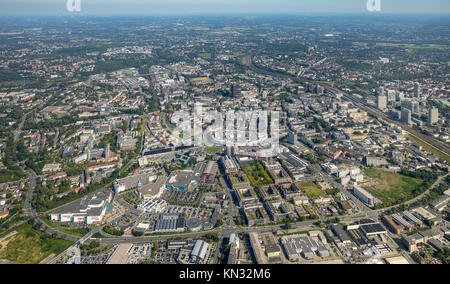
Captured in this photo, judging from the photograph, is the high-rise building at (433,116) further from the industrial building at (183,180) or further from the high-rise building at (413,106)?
the industrial building at (183,180)

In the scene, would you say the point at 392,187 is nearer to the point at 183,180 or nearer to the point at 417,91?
the point at 183,180

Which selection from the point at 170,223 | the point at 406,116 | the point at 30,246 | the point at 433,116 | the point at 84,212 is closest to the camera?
the point at 30,246

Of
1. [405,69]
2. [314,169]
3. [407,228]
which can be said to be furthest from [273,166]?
[405,69]

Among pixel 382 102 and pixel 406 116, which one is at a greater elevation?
pixel 382 102

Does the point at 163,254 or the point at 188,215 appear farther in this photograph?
the point at 188,215

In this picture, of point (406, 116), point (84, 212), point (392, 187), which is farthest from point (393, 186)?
point (84, 212)

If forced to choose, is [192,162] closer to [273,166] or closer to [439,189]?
[273,166]
